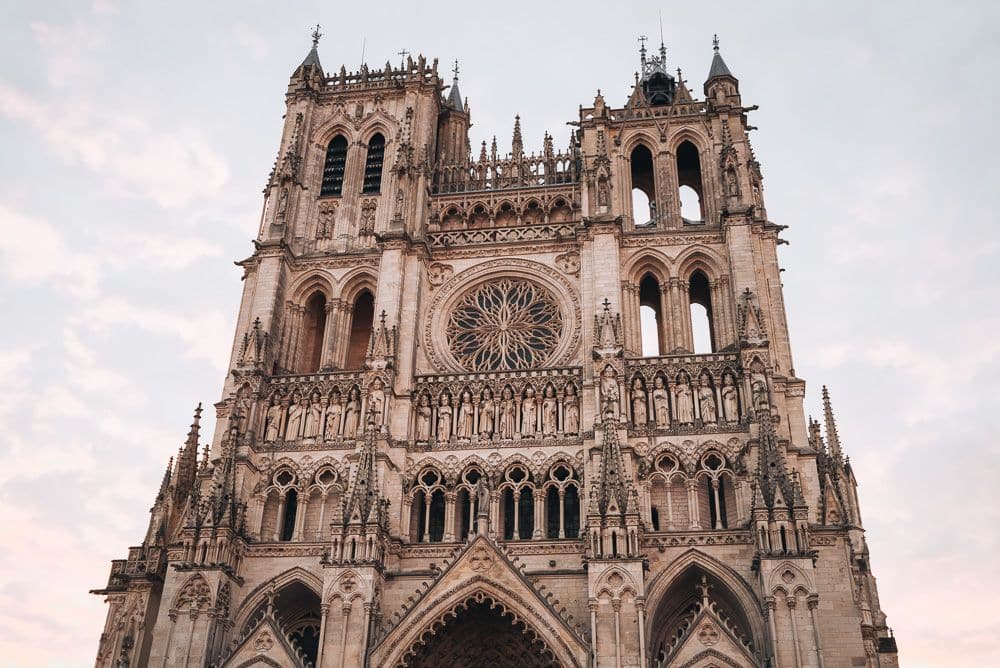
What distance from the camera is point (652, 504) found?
2692 centimetres

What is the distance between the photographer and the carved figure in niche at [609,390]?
89.3 ft

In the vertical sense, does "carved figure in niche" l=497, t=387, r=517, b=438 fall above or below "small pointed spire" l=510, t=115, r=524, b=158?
below

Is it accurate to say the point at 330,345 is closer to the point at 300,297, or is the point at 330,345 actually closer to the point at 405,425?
the point at 300,297

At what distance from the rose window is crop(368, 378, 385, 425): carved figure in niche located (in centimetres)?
333

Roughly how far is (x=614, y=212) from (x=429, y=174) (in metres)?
7.17

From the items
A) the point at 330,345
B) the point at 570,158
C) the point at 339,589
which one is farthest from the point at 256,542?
the point at 570,158

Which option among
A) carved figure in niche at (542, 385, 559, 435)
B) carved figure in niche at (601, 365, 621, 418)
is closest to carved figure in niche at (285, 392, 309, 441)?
carved figure in niche at (542, 385, 559, 435)

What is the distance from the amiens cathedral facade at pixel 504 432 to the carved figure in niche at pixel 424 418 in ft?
1.12

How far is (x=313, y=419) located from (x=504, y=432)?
20.0 ft

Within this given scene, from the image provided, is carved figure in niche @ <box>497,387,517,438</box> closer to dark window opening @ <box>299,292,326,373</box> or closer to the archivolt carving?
the archivolt carving

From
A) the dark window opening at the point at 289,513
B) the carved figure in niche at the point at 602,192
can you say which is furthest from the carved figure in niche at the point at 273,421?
the carved figure in niche at the point at 602,192

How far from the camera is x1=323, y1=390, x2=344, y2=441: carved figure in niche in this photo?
2941 cm

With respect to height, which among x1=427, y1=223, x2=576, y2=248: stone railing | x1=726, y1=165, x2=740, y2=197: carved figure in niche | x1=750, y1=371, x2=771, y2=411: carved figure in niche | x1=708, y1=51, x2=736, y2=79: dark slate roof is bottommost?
x1=750, y1=371, x2=771, y2=411: carved figure in niche

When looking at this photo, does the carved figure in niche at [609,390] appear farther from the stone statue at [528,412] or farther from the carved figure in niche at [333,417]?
the carved figure in niche at [333,417]
